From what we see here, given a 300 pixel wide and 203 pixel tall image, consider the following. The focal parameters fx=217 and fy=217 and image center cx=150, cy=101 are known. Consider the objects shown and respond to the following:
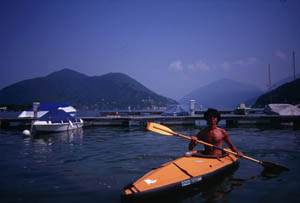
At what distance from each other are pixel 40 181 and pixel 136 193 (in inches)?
182

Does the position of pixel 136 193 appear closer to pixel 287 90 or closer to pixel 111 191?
pixel 111 191

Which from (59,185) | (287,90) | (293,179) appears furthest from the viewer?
(287,90)

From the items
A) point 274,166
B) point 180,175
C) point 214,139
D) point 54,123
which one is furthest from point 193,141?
point 54,123

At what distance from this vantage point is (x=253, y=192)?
6.56 m

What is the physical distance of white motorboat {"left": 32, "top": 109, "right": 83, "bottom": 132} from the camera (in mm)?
22767

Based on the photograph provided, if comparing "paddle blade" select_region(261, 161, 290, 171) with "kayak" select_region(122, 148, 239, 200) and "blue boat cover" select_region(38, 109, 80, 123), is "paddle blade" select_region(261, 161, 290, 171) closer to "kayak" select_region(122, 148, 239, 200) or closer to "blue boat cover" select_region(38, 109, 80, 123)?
"kayak" select_region(122, 148, 239, 200)

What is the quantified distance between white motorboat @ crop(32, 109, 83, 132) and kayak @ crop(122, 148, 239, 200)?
1945cm

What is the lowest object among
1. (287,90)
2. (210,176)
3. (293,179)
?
(293,179)

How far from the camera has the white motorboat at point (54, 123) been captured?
74.7 feet

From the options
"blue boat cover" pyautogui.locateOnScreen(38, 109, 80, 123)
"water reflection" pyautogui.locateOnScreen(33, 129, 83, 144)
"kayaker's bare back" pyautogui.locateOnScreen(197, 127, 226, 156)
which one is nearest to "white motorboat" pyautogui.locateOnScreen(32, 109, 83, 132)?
"blue boat cover" pyautogui.locateOnScreen(38, 109, 80, 123)

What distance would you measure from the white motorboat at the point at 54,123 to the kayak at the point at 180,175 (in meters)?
19.4

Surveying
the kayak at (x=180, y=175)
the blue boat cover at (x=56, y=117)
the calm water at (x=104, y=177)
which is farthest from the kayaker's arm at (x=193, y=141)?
the blue boat cover at (x=56, y=117)

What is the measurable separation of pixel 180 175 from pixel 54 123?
21045mm

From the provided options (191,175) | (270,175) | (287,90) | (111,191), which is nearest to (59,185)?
(111,191)
